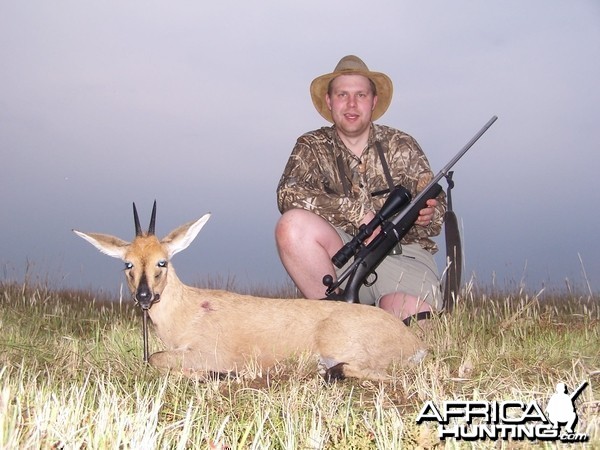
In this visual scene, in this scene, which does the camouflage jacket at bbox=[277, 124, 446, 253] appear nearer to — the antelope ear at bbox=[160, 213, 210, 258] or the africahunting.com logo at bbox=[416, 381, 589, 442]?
the antelope ear at bbox=[160, 213, 210, 258]

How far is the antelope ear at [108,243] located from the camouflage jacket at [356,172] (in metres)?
2.76

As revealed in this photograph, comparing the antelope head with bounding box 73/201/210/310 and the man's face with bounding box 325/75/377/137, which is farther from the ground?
the man's face with bounding box 325/75/377/137

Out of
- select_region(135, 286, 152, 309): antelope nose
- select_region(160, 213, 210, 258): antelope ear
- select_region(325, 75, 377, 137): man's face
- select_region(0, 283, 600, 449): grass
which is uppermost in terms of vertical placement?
select_region(325, 75, 377, 137): man's face

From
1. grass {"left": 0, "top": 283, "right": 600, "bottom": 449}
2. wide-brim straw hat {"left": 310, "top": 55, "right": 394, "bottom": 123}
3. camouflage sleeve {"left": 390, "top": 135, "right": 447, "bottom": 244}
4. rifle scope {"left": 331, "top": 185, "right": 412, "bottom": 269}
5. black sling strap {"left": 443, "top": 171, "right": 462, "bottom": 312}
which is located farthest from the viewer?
wide-brim straw hat {"left": 310, "top": 55, "right": 394, "bottom": 123}

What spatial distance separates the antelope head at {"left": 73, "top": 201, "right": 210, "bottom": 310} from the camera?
19.7 ft

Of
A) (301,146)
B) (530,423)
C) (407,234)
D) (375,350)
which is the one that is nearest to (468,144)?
(407,234)

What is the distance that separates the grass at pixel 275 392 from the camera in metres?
3.78

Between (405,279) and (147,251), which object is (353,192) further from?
(147,251)

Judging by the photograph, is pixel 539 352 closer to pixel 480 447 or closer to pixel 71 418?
pixel 480 447

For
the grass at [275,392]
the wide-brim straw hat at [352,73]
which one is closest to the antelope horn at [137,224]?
the grass at [275,392]

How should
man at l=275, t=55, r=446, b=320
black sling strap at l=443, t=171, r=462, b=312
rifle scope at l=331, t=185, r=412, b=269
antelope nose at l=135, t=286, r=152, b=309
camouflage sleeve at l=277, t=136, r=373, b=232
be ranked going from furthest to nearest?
black sling strap at l=443, t=171, r=462, b=312, camouflage sleeve at l=277, t=136, r=373, b=232, man at l=275, t=55, r=446, b=320, rifle scope at l=331, t=185, r=412, b=269, antelope nose at l=135, t=286, r=152, b=309

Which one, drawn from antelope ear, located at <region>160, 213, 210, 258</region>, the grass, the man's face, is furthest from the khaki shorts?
antelope ear, located at <region>160, 213, 210, 258</region>

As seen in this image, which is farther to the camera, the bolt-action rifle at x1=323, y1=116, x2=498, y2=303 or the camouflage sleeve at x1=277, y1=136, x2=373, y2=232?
the camouflage sleeve at x1=277, y1=136, x2=373, y2=232

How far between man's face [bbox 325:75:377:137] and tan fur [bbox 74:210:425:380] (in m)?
3.09
